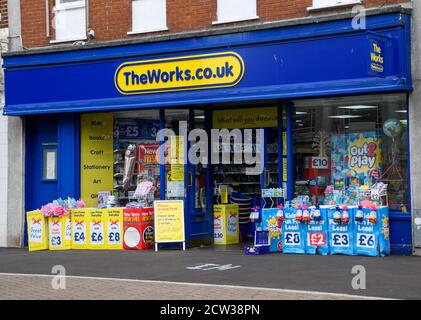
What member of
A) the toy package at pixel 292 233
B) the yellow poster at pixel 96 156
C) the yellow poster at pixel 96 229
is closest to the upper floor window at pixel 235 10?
the yellow poster at pixel 96 156

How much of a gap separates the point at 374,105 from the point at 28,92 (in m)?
7.40

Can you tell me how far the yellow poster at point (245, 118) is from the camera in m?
16.1

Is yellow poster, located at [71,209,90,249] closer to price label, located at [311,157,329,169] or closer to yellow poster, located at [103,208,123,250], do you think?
yellow poster, located at [103,208,123,250]

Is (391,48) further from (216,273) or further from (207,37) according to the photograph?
(216,273)

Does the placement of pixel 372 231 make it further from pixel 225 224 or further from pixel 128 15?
pixel 128 15

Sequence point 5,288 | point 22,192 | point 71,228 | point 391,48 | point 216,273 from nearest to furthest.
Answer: point 5,288
point 216,273
point 391,48
point 71,228
point 22,192

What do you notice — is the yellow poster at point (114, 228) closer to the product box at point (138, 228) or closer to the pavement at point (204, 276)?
the product box at point (138, 228)

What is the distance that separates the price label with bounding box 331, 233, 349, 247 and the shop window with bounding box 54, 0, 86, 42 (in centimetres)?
692

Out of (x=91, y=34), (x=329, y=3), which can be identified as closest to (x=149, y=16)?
(x=91, y=34)

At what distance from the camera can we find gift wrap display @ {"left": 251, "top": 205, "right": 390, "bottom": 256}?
13.3 m

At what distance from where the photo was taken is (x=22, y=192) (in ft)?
57.1

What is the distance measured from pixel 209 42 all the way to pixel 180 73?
0.82 meters

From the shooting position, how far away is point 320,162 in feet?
47.9
